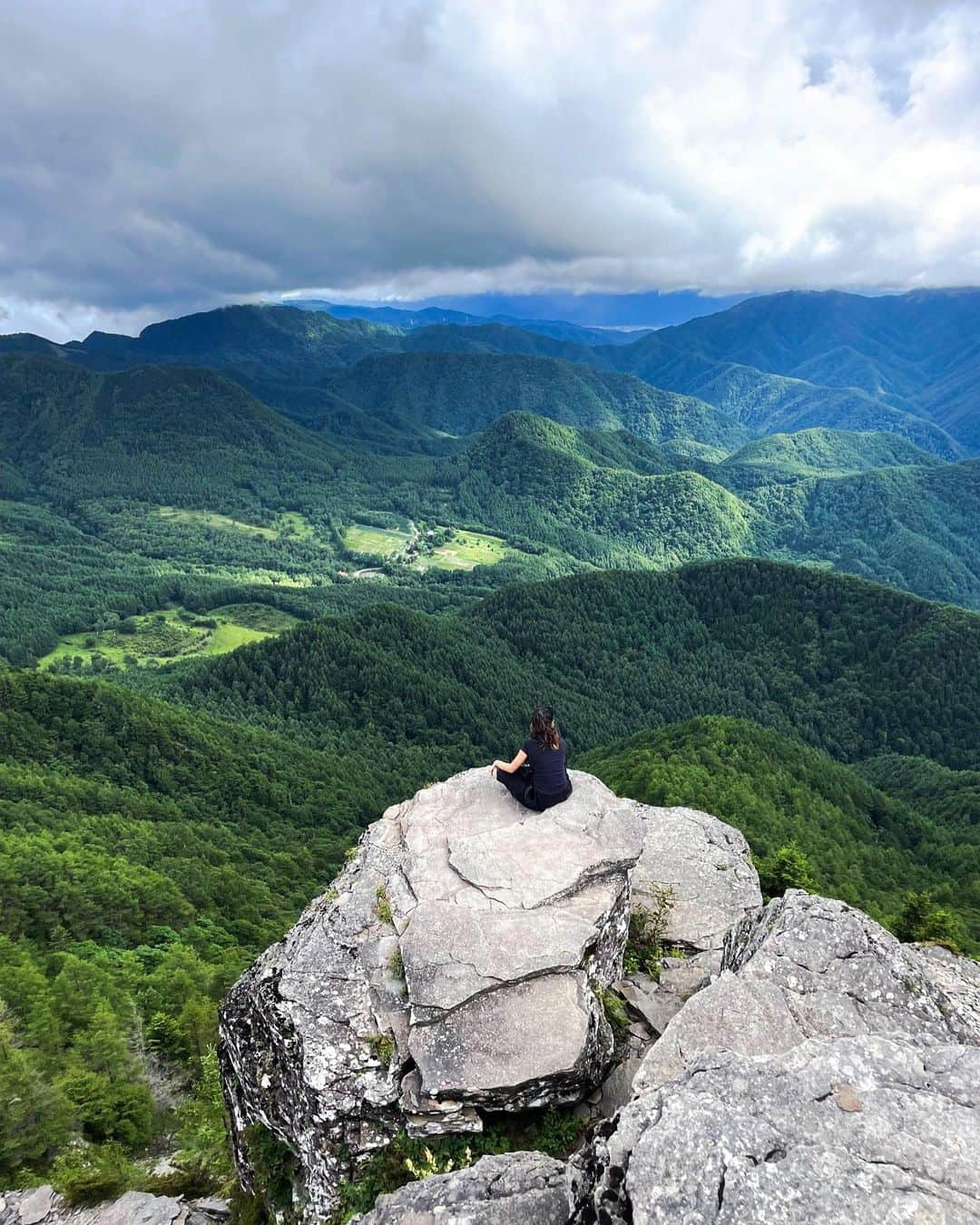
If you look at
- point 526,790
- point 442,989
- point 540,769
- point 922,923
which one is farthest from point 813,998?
point 922,923

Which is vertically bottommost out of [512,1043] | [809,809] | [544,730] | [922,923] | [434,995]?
[809,809]

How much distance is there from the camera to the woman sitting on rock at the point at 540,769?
72.6 feet

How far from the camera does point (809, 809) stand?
3888 inches

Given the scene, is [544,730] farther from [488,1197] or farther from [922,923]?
[922,923]

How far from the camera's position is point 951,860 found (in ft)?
312

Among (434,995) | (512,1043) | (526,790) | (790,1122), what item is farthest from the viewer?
(526,790)

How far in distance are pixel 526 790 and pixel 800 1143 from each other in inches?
540

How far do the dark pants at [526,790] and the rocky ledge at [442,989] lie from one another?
343mm

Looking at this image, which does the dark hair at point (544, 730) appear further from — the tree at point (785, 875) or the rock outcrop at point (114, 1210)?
the rock outcrop at point (114, 1210)

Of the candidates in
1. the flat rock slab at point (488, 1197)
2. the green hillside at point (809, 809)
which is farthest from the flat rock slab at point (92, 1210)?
the green hillside at point (809, 809)

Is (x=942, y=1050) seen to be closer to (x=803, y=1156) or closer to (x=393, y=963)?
(x=803, y=1156)

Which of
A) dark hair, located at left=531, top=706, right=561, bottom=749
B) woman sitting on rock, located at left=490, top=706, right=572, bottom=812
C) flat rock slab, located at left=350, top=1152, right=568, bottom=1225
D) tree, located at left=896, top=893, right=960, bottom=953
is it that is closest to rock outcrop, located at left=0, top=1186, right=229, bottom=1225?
flat rock slab, located at left=350, top=1152, right=568, bottom=1225

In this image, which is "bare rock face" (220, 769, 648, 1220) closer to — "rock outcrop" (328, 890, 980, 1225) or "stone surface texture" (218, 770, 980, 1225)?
"stone surface texture" (218, 770, 980, 1225)

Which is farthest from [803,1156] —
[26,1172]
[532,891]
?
[26,1172]
